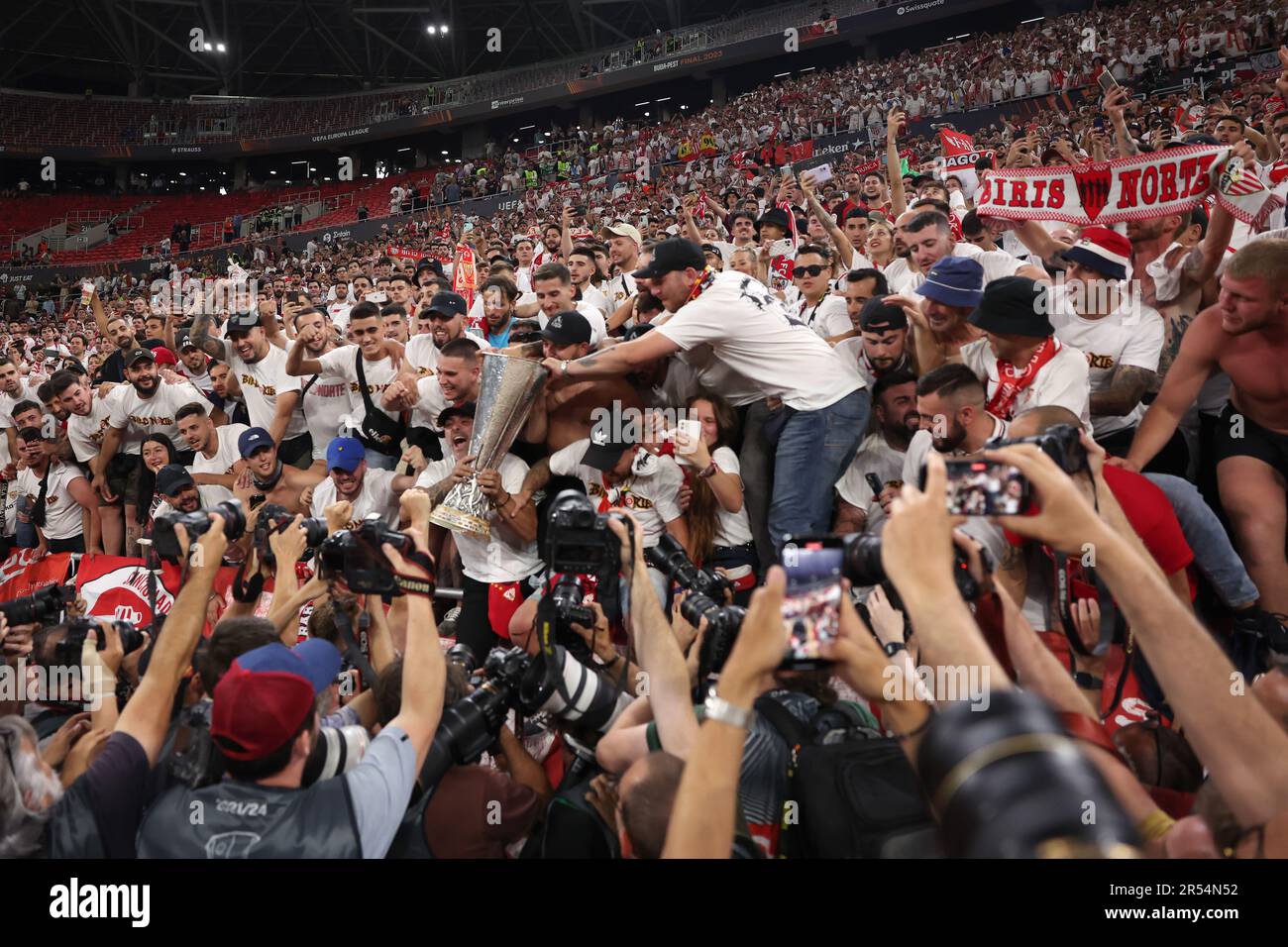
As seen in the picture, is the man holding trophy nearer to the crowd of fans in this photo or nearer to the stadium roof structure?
the crowd of fans

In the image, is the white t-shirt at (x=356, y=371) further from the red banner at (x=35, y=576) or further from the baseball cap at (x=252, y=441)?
the red banner at (x=35, y=576)

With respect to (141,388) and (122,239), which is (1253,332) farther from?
(122,239)

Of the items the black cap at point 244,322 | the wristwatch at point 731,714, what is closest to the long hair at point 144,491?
the black cap at point 244,322

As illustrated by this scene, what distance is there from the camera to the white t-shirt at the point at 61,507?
7340 mm

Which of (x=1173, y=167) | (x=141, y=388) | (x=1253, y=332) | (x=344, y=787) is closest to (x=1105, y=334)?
(x=1253, y=332)

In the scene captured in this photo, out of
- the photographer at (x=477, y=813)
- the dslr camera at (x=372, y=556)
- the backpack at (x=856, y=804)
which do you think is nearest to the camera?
the backpack at (x=856, y=804)

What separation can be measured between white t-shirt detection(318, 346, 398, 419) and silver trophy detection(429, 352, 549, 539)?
141 cm

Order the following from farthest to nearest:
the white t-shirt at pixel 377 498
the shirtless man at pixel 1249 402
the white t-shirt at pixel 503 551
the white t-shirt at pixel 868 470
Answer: the white t-shirt at pixel 377 498 → the white t-shirt at pixel 503 551 → the white t-shirt at pixel 868 470 → the shirtless man at pixel 1249 402

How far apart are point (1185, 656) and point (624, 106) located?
31.8 meters

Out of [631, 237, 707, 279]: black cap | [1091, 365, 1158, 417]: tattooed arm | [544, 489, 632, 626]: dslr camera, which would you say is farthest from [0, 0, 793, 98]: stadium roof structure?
[544, 489, 632, 626]: dslr camera

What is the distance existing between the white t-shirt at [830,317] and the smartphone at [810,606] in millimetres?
3387

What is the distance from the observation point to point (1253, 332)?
11.3ft

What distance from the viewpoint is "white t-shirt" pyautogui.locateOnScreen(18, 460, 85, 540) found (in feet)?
24.1

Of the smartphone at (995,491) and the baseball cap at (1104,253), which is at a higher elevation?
the baseball cap at (1104,253)
